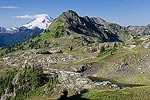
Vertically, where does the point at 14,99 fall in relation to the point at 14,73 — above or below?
below

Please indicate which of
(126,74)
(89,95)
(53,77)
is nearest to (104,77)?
(126,74)

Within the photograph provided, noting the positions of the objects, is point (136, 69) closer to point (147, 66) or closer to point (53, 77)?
point (147, 66)

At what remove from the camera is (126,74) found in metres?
197

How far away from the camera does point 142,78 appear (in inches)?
7293

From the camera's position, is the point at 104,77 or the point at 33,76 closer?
the point at 33,76

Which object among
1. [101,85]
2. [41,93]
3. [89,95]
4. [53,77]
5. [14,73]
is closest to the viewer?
[89,95]

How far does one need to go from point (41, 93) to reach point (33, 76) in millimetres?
21247

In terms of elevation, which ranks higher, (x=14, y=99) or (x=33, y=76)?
(x=33, y=76)

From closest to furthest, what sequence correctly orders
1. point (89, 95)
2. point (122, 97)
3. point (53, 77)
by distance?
point (122, 97), point (89, 95), point (53, 77)

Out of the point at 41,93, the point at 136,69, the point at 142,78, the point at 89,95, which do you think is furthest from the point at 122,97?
the point at 136,69

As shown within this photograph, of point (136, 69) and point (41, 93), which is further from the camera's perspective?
point (136, 69)

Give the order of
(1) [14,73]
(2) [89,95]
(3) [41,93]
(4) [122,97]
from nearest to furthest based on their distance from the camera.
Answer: (4) [122,97] < (2) [89,95] < (3) [41,93] < (1) [14,73]

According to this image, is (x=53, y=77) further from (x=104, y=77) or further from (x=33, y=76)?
(x=104, y=77)

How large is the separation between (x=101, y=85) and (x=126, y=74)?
69681 millimetres
